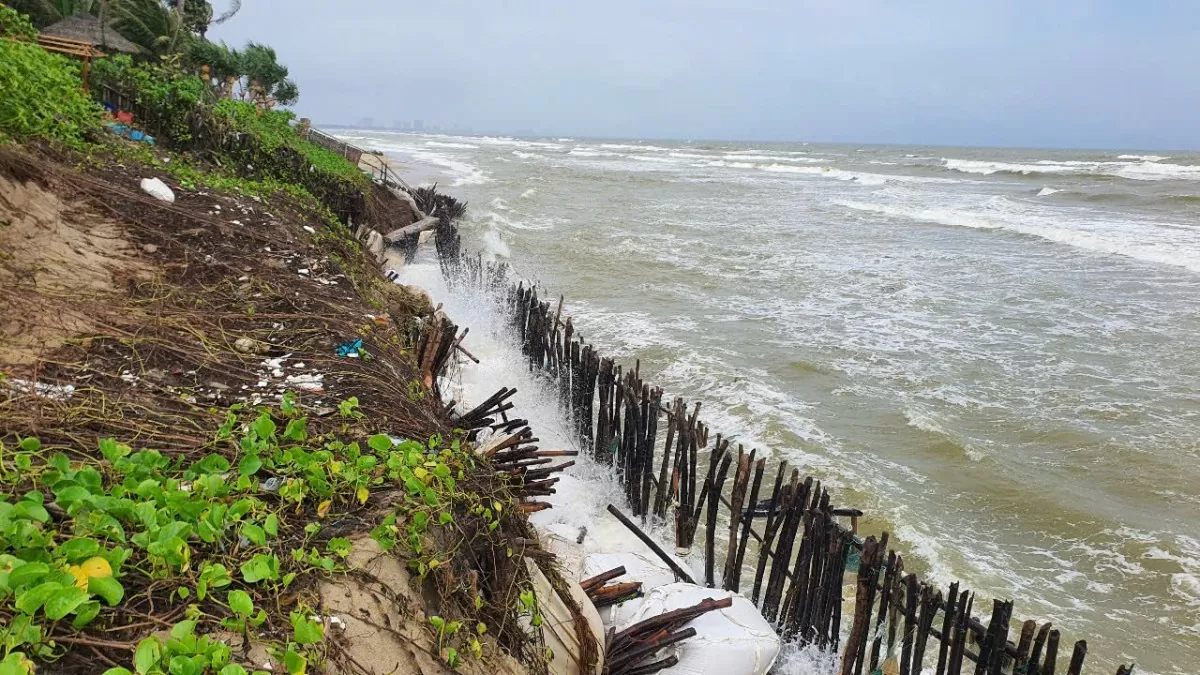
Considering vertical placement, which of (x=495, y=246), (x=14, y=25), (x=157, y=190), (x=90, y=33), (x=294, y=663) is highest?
(x=90, y=33)

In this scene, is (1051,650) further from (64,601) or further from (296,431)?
(64,601)

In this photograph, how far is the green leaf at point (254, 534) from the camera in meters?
2.53

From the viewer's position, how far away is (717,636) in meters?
4.07

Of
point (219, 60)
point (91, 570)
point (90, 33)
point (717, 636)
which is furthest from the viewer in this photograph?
point (219, 60)

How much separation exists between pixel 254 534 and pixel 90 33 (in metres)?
21.2

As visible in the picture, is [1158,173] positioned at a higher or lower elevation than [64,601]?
higher

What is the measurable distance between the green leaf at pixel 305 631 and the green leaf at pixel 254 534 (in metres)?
0.38

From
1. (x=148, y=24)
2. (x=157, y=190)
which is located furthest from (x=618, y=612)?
(x=148, y=24)

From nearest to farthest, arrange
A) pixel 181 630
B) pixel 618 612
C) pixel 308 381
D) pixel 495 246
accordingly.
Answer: pixel 181 630 → pixel 618 612 → pixel 308 381 → pixel 495 246

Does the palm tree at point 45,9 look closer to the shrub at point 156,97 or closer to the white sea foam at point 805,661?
the shrub at point 156,97

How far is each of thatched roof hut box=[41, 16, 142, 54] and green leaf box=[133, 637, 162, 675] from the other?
66.8 feet

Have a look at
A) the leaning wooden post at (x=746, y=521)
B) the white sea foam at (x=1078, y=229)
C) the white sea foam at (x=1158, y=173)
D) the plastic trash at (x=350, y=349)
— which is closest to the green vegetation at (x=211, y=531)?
the plastic trash at (x=350, y=349)

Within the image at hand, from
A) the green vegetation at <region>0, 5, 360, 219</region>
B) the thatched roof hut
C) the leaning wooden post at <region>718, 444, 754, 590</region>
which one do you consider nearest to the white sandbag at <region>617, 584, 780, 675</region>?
the leaning wooden post at <region>718, 444, 754, 590</region>

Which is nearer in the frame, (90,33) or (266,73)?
(90,33)
